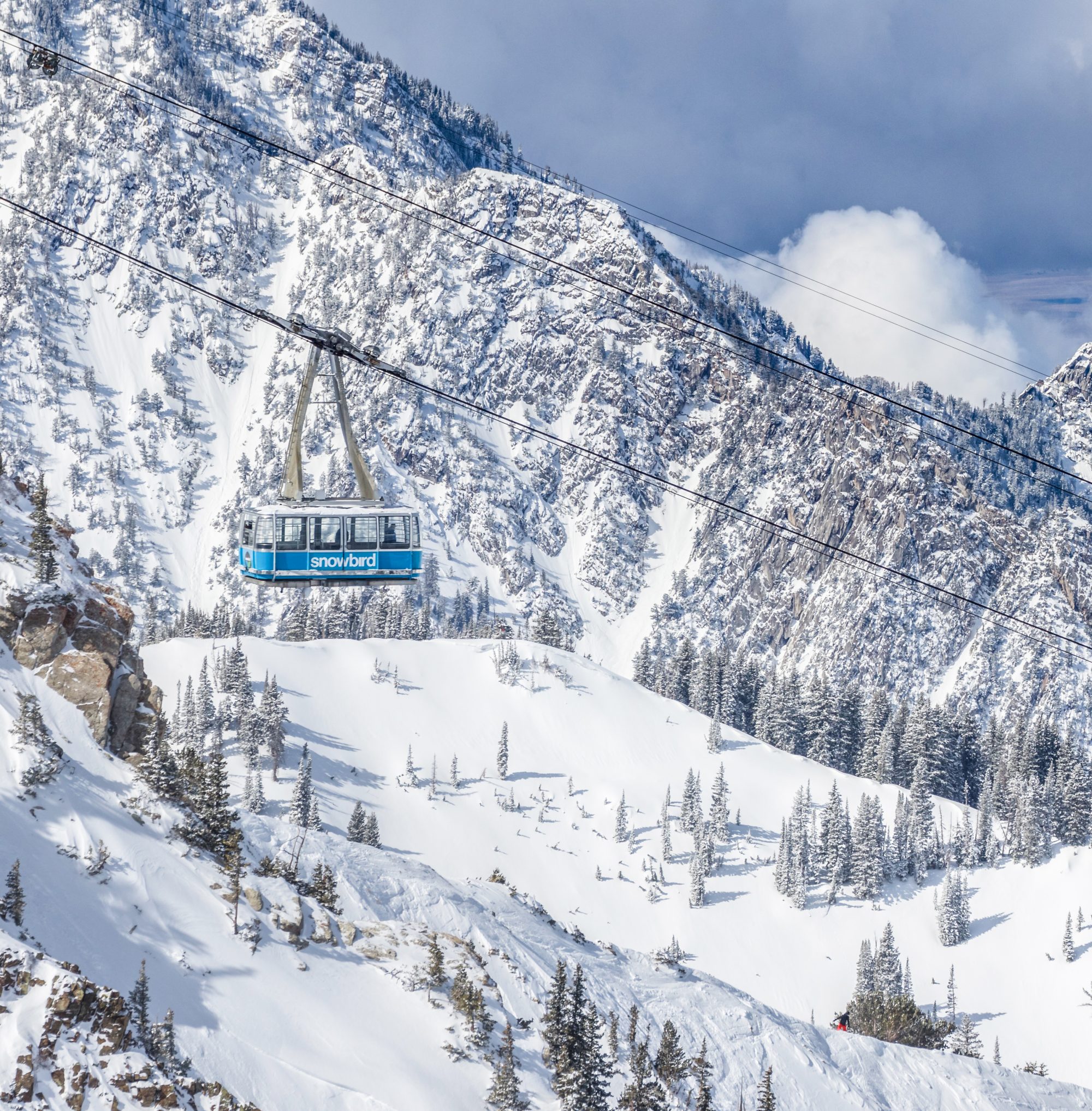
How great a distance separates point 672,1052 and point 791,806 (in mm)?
75085

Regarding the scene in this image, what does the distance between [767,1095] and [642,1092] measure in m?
6.64

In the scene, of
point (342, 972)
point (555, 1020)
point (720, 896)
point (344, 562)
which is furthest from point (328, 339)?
point (720, 896)

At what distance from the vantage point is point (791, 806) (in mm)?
107875

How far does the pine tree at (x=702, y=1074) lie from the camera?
114 ft

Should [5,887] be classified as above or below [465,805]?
above

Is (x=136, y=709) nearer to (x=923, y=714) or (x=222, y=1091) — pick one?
(x=222, y=1091)

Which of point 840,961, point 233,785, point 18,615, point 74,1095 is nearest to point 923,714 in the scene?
point 840,961

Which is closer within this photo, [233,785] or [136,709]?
[136,709]

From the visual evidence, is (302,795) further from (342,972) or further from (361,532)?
(361,532)

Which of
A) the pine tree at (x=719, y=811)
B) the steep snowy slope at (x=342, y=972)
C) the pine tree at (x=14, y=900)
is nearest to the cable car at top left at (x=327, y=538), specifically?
the steep snowy slope at (x=342, y=972)

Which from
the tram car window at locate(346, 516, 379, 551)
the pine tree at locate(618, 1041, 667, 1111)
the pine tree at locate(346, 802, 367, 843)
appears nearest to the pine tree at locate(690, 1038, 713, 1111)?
the pine tree at locate(618, 1041, 667, 1111)

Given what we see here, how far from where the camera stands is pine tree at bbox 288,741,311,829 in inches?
3204

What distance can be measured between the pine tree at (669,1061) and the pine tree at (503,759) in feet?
225

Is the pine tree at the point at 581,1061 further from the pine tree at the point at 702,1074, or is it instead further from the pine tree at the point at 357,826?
the pine tree at the point at 357,826
